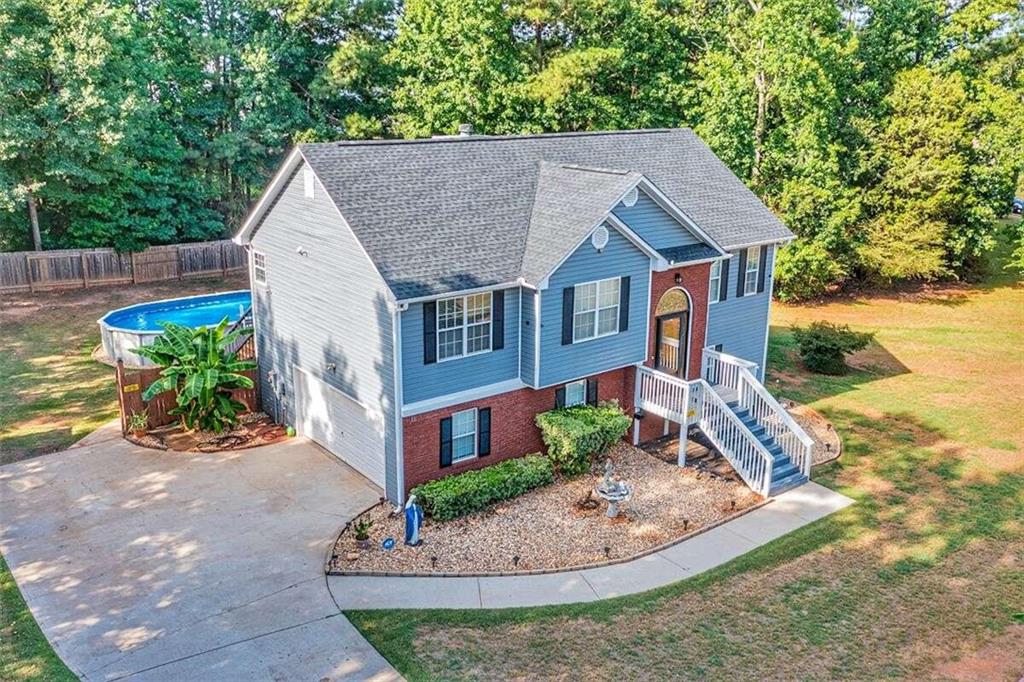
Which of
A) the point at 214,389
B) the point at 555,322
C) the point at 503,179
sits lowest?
the point at 214,389

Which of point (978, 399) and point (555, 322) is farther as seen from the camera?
point (978, 399)

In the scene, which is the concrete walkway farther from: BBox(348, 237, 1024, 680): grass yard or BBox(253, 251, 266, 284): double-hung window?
BBox(253, 251, 266, 284): double-hung window

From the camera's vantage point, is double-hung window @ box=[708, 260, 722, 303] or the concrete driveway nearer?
the concrete driveway

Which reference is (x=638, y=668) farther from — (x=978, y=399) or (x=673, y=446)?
(x=978, y=399)

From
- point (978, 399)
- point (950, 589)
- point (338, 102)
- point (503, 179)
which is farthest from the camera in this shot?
point (338, 102)

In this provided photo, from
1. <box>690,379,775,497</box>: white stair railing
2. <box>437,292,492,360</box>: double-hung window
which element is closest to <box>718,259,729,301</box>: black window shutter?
<box>690,379,775,497</box>: white stair railing

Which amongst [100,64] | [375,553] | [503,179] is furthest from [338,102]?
[375,553]
